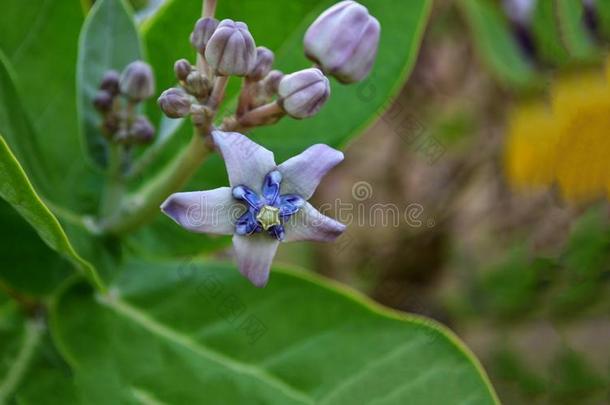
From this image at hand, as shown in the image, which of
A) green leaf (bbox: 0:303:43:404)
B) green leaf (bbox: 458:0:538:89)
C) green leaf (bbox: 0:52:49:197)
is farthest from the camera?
green leaf (bbox: 458:0:538:89)

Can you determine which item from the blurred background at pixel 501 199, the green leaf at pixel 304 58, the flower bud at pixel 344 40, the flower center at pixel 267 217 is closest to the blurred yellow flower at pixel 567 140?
the blurred background at pixel 501 199

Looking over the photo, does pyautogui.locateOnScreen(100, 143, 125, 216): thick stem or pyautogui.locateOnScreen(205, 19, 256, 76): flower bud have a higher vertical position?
pyautogui.locateOnScreen(205, 19, 256, 76): flower bud

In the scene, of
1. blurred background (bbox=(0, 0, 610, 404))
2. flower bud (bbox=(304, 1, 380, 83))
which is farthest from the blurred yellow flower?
flower bud (bbox=(304, 1, 380, 83))

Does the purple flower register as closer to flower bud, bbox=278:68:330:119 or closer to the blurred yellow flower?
flower bud, bbox=278:68:330:119

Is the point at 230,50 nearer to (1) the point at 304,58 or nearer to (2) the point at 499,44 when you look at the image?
(1) the point at 304,58

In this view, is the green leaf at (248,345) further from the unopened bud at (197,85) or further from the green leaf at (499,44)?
the green leaf at (499,44)

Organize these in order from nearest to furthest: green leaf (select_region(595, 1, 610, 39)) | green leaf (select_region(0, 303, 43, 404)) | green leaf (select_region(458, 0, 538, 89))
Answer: green leaf (select_region(0, 303, 43, 404)), green leaf (select_region(595, 1, 610, 39)), green leaf (select_region(458, 0, 538, 89))

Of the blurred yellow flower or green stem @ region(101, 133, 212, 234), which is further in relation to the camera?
the blurred yellow flower
